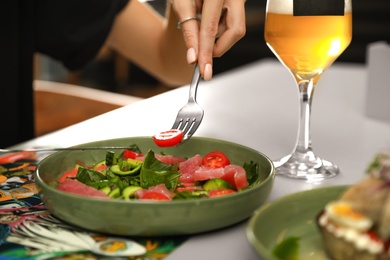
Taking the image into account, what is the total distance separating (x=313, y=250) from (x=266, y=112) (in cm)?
83

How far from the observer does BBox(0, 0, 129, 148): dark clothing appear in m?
1.73

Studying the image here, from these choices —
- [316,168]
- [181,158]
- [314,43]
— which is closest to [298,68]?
[314,43]

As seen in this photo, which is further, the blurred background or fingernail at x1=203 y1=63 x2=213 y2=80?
the blurred background

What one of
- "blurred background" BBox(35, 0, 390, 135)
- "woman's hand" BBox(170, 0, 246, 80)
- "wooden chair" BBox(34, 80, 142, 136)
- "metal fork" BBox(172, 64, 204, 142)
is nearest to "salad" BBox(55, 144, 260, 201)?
"metal fork" BBox(172, 64, 204, 142)

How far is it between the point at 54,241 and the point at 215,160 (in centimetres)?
28

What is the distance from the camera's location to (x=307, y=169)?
1036 millimetres

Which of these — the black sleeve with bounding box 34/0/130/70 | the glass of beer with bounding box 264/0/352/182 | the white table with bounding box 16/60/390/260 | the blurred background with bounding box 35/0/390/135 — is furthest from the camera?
the blurred background with bounding box 35/0/390/135

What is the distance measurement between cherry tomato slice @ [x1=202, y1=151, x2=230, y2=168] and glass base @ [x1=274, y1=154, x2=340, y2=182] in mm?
158

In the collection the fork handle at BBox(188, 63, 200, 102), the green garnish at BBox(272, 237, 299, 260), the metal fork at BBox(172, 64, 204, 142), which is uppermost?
the fork handle at BBox(188, 63, 200, 102)

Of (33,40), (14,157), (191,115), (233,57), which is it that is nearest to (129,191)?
(191,115)

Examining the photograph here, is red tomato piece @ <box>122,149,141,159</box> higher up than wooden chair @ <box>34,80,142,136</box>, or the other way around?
red tomato piece @ <box>122,149,141,159</box>

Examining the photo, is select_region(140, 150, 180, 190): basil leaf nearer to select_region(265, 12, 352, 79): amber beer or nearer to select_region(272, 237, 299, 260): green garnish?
select_region(272, 237, 299, 260): green garnish

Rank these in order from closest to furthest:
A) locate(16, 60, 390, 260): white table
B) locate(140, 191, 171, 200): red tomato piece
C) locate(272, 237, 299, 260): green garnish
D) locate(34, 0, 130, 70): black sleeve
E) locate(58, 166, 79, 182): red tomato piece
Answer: locate(272, 237, 299, 260): green garnish, locate(140, 191, 171, 200): red tomato piece, locate(58, 166, 79, 182): red tomato piece, locate(16, 60, 390, 260): white table, locate(34, 0, 130, 70): black sleeve

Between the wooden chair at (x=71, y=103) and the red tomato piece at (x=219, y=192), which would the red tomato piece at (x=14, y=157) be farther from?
the wooden chair at (x=71, y=103)
